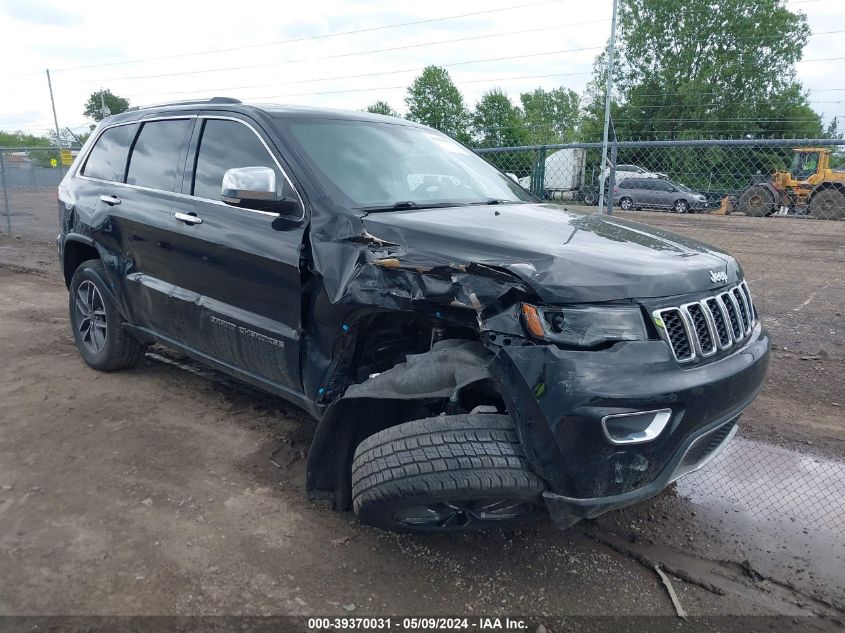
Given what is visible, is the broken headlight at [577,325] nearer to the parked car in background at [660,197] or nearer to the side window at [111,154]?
the side window at [111,154]

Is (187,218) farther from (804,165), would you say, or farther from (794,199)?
(804,165)

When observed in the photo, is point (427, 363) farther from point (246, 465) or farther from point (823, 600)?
point (823, 600)

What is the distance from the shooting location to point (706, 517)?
3320 mm

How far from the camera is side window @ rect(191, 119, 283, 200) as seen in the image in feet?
11.4

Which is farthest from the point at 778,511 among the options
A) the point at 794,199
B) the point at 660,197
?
the point at 660,197

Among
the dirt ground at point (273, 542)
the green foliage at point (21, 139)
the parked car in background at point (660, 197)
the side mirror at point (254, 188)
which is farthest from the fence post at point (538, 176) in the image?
the green foliage at point (21, 139)

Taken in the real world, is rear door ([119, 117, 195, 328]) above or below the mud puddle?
above

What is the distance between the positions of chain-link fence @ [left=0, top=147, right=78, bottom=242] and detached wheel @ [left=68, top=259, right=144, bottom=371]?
7.20 m

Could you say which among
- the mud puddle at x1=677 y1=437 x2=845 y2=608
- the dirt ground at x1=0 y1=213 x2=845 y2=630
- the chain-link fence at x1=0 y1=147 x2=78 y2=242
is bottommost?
the mud puddle at x1=677 y1=437 x2=845 y2=608

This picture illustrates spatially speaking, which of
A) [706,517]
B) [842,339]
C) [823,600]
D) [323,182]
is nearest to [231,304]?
[323,182]

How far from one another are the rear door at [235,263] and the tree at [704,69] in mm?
31570

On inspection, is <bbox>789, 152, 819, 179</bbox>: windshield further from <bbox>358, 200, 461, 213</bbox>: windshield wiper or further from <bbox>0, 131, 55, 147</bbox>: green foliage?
<bbox>0, 131, 55, 147</bbox>: green foliage

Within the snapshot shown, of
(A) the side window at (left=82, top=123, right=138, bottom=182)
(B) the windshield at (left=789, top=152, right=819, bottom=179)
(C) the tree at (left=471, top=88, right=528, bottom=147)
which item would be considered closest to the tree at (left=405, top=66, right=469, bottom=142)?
(C) the tree at (left=471, top=88, right=528, bottom=147)

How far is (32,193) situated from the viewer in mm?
29688
